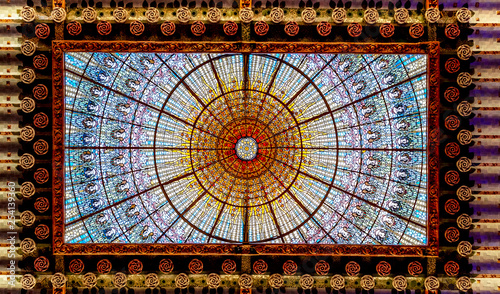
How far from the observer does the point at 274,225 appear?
66.7 ft

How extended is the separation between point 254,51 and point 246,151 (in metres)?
5.34

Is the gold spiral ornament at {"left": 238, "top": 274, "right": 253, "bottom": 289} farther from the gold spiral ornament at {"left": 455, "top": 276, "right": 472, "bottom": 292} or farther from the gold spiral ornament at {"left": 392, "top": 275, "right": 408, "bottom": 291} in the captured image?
the gold spiral ornament at {"left": 455, "top": 276, "right": 472, "bottom": 292}

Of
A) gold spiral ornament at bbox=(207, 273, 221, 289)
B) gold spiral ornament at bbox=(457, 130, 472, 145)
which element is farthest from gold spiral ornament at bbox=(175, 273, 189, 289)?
gold spiral ornament at bbox=(457, 130, 472, 145)

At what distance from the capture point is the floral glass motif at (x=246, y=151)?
63.6 ft

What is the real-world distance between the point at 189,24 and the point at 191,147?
20.9ft

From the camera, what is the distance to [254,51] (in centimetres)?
1811

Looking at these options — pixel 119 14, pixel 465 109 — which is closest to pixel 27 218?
pixel 119 14

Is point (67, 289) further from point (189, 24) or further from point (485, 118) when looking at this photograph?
point (485, 118)

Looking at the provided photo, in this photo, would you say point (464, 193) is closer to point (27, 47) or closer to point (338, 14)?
point (338, 14)

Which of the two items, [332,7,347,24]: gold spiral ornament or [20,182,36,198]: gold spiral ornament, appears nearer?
[332,7,347,24]: gold spiral ornament

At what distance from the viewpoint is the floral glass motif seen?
1938 centimetres

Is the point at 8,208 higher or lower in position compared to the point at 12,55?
lower

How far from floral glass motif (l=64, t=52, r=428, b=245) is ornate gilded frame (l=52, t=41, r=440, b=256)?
28.8 inches

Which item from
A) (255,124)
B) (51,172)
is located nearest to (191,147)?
(255,124)
